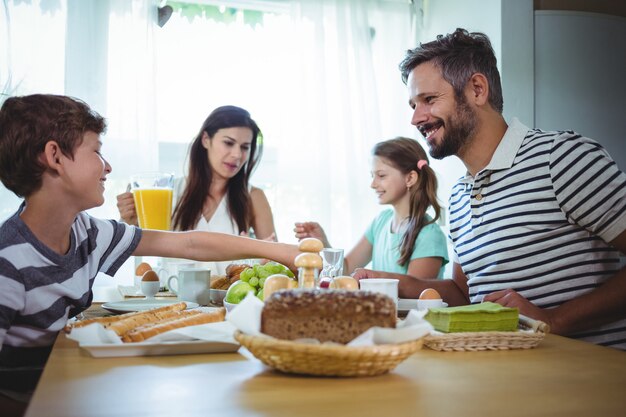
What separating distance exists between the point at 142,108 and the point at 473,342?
10.5ft

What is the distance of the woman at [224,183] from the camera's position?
11.1 ft

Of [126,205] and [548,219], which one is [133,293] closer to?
[126,205]

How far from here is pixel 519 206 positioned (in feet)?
5.95

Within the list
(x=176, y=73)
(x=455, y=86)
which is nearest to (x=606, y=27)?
(x=455, y=86)

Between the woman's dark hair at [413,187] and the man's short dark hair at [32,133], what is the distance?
1718mm

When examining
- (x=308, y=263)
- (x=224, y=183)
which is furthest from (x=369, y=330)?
(x=224, y=183)

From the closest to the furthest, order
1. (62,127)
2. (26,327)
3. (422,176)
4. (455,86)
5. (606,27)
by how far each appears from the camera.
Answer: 1. (26,327)
2. (62,127)
3. (455,86)
4. (422,176)
5. (606,27)

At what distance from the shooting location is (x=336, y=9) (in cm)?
426

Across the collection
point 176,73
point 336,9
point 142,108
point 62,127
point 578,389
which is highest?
A: point 336,9

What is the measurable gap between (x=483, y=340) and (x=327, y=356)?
1.34 ft

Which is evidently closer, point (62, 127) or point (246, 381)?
point (246, 381)

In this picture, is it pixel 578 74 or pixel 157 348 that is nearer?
pixel 157 348

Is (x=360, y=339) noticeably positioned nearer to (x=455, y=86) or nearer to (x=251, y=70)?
(x=455, y=86)

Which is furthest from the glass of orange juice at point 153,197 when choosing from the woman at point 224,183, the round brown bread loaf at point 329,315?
the round brown bread loaf at point 329,315
